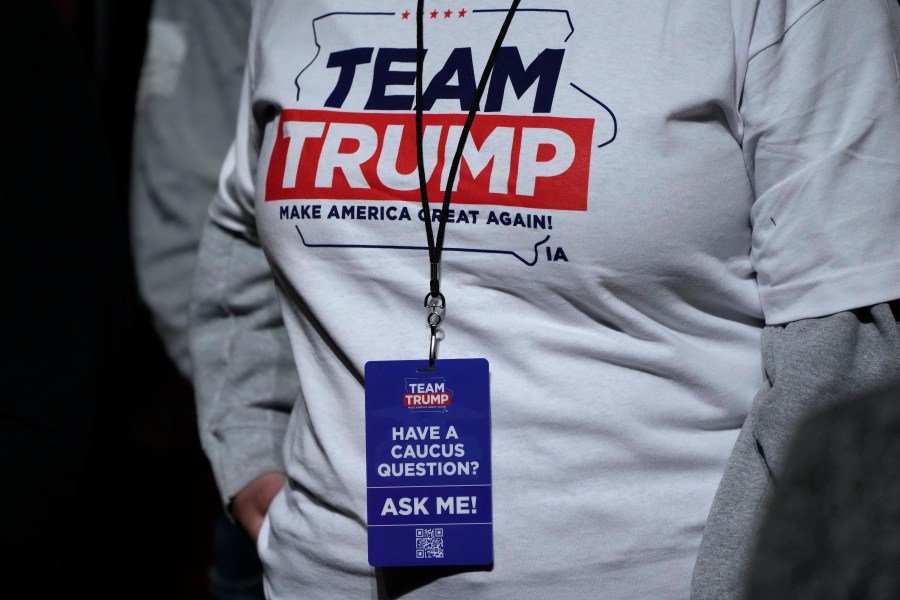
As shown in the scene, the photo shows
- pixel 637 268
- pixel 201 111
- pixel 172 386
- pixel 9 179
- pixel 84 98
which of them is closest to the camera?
pixel 637 268

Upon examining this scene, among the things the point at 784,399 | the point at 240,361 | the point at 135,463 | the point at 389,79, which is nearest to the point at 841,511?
the point at 784,399

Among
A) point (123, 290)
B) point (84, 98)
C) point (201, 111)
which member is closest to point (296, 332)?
point (123, 290)

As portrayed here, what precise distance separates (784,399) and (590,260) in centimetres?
23

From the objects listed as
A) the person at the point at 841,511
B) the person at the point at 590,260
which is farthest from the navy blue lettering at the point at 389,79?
the person at the point at 841,511

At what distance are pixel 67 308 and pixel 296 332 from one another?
40cm

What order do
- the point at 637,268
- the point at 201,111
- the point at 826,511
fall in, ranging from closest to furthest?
the point at 826,511 < the point at 637,268 < the point at 201,111

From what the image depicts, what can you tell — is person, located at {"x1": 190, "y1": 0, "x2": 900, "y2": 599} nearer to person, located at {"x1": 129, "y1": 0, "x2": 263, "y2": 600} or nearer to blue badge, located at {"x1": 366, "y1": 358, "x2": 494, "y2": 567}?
blue badge, located at {"x1": 366, "y1": 358, "x2": 494, "y2": 567}

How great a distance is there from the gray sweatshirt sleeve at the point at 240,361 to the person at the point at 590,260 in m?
0.29

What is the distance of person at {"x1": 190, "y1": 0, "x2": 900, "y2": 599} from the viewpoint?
0.92 meters

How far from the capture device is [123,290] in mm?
1439

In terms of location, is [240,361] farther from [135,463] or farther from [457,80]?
[135,463]

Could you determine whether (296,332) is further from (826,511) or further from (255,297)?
(826,511)

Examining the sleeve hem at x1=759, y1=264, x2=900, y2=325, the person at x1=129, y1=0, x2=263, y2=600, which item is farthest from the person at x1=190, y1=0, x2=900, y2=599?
the person at x1=129, y1=0, x2=263, y2=600

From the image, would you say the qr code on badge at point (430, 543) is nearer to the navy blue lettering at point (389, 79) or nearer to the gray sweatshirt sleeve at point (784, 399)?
the gray sweatshirt sleeve at point (784, 399)
